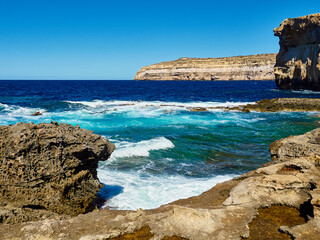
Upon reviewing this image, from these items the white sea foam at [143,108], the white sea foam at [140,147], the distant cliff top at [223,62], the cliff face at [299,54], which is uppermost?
the distant cliff top at [223,62]

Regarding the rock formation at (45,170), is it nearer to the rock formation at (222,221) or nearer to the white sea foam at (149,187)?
the white sea foam at (149,187)

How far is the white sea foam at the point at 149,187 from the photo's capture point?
884cm

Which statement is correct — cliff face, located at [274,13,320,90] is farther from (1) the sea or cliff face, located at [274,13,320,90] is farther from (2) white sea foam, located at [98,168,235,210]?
(2) white sea foam, located at [98,168,235,210]

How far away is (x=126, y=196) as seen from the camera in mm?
9344

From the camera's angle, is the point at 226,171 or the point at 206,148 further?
the point at 206,148

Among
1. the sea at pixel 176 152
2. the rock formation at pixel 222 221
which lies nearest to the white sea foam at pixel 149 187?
the sea at pixel 176 152

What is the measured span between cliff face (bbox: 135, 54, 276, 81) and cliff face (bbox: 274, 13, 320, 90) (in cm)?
7801

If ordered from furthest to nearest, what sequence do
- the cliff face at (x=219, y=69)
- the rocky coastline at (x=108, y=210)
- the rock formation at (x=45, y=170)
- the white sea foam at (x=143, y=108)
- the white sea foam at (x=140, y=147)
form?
the cliff face at (x=219, y=69) < the white sea foam at (x=143, y=108) < the white sea foam at (x=140, y=147) < the rock formation at (x=45, y=170) < the rocky coastline at (x=108, y=210)

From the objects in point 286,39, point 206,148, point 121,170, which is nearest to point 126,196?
point 121,170

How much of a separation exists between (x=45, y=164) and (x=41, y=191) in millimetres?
687

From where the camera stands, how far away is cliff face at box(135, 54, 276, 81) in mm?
137500

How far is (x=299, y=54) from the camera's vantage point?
53625mm

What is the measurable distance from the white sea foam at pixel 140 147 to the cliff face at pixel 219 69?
426ft

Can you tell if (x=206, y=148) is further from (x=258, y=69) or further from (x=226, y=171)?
(x=258, y=69)
